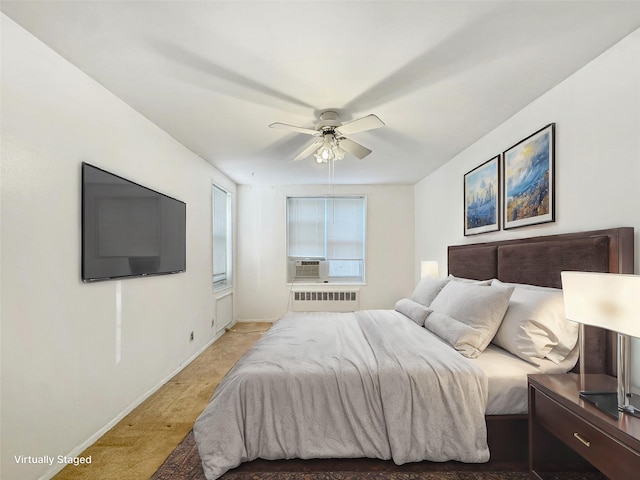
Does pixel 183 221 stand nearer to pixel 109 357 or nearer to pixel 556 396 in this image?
pixel 109 357

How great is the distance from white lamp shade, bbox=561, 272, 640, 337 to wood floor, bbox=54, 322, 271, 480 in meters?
2.44

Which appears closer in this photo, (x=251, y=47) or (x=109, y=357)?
(x=251, y=47)

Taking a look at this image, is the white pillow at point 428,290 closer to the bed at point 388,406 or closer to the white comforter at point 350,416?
the bed at point 388,406

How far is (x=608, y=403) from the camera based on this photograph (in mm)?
1430

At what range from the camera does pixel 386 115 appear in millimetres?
2730

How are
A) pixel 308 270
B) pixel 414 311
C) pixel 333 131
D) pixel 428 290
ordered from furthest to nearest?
1. pixel 308 270
2. pixel 428 290
3. pixel 414 311
4. pixel 333 131

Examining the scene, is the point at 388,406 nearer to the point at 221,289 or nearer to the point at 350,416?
the point at 350,416

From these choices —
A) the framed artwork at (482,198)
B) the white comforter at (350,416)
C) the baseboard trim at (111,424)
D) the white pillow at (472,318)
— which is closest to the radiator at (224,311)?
the baseboard trim at (111,424)

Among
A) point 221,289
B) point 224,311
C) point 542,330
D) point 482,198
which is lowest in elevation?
point 224,311

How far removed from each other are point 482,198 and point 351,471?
267cm

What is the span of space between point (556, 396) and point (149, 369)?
2973mm

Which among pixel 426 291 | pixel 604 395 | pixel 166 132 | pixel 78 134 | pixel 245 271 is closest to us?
pixel 604 395

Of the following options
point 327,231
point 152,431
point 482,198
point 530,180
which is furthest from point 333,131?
point 327,231

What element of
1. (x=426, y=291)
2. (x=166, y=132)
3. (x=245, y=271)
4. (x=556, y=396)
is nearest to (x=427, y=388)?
(x=556, y=396)
